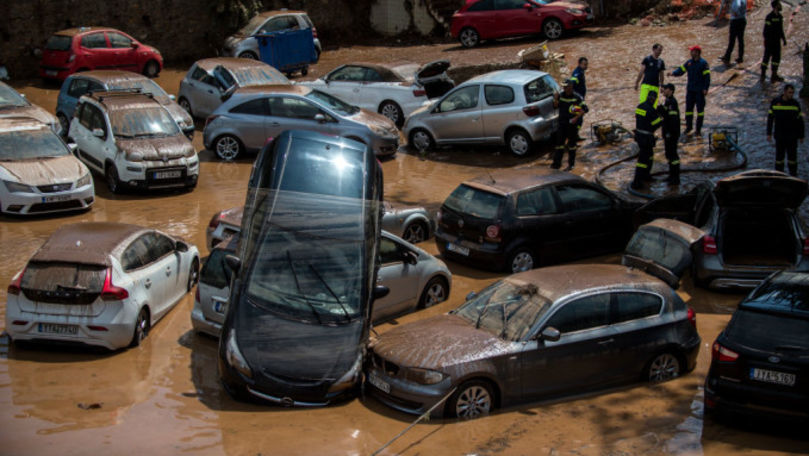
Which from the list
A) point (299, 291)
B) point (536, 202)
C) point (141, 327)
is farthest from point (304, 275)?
point (536, 202)

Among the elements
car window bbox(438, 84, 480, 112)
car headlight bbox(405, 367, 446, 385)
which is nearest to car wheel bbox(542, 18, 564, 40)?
car window bbox(438, 84, 480, 112)

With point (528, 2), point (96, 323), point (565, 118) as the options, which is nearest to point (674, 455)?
point (96, 323)

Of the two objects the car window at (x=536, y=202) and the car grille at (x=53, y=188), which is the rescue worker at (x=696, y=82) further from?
the car grille at (x=53, y=188)

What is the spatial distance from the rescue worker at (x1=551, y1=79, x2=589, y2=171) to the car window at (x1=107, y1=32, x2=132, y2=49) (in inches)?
544

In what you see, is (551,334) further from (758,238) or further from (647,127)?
(647,127)

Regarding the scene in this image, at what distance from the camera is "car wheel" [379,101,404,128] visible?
72.8ft

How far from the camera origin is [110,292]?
395 inches

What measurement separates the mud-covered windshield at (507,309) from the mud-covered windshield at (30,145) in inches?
392

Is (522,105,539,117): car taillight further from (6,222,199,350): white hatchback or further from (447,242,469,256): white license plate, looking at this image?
(6,222,199,350): white hatchback

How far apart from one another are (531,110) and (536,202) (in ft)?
20.1

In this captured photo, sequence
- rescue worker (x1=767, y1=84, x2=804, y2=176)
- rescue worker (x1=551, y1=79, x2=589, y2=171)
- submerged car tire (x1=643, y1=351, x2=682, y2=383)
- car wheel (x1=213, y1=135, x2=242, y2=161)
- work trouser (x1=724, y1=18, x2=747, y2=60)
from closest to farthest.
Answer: submerged car tire (x1=643, y1=351, x2=682, y2=383), rescue worker (x1=767, y1=84, x2=804, y2=176), rescue worker (x1=551, y1=79, x2=589, y2=171), car wheel (x1=213, y1=135, x2=242, y2=161), work trouser (x1=724, y1=18, x2=747, y2=60)

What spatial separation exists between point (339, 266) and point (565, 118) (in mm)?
9103

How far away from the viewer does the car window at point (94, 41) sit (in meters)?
24.1

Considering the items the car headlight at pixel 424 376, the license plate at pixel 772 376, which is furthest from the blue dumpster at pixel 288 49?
the license plate at pixel 772 376
